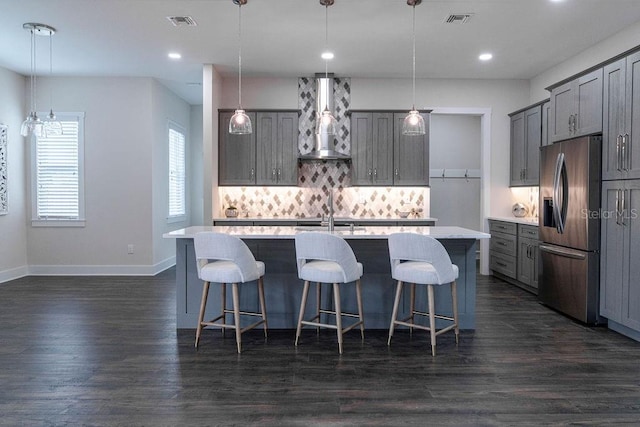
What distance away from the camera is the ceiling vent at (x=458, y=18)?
14.2ft

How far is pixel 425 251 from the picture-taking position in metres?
3.30

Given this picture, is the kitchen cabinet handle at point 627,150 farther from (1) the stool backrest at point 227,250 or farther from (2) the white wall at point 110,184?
(2) the white wall at point 110,184

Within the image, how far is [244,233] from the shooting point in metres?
3.69

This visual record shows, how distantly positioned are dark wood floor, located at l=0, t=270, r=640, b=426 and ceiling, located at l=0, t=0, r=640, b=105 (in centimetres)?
299

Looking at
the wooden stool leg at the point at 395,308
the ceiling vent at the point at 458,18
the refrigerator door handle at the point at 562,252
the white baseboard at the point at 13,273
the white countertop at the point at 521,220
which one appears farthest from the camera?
the white baseboard at the point at 13,273

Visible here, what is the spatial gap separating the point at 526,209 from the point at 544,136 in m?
1.34

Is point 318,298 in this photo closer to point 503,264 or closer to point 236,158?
point 236,158

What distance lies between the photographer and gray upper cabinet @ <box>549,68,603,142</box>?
13.5 feet

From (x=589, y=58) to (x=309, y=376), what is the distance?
199 inches

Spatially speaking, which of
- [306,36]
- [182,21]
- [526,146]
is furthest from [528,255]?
[182,21]

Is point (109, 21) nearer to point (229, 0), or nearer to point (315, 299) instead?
point (229, 0)

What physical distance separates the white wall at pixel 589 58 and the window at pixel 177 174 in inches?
230

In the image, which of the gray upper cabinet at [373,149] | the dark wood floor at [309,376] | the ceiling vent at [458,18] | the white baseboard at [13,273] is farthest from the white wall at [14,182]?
the ceiling vent at [458,18]

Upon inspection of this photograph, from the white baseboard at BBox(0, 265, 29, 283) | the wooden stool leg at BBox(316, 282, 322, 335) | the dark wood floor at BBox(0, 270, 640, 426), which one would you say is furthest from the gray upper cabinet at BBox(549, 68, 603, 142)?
the white baseboard at BBox(0, 265, 29, 283)
